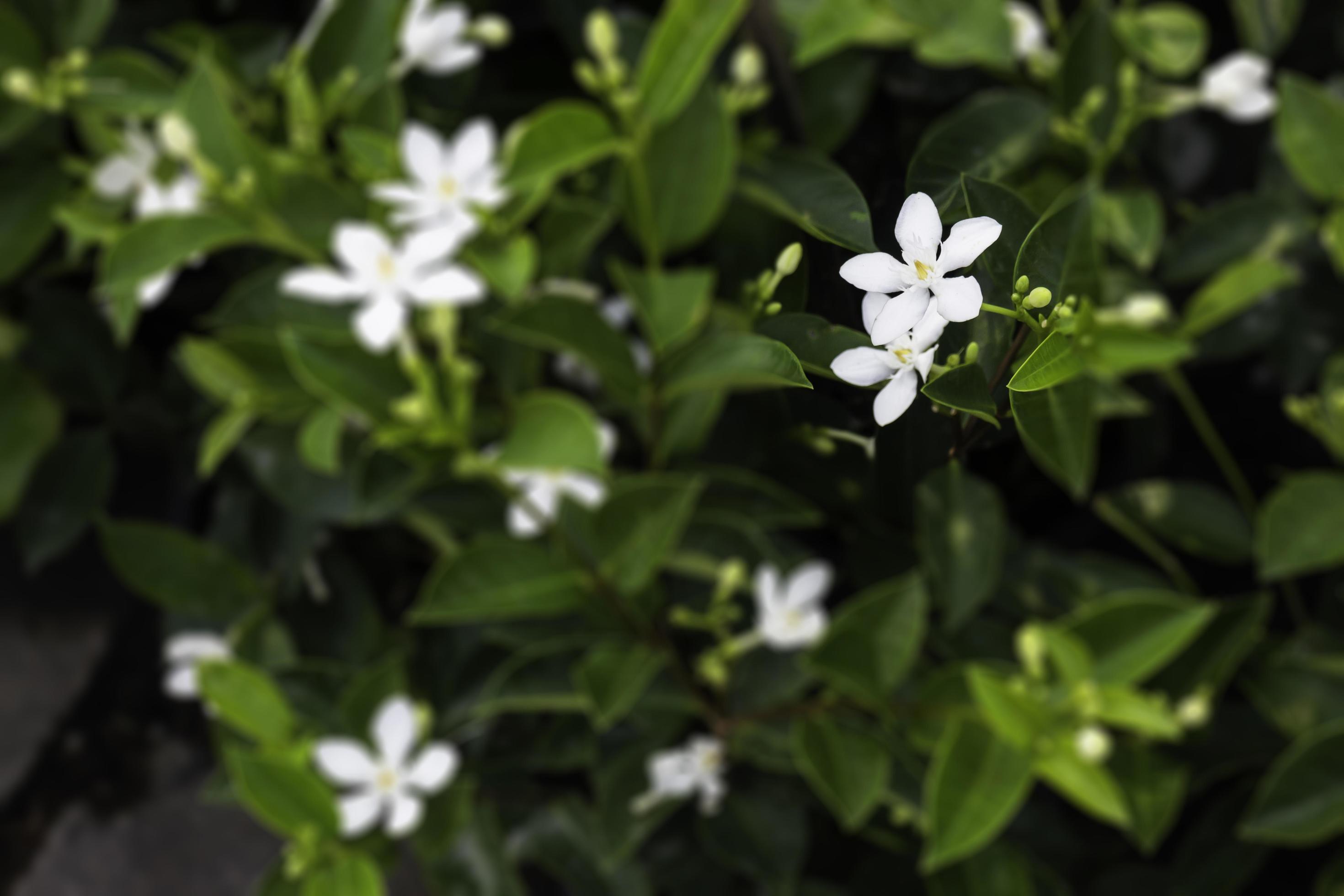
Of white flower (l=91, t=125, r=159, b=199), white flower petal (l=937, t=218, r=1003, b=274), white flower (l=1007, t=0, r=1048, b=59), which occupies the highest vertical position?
white flower petal (l=937, t=218, r=1003, b=274)

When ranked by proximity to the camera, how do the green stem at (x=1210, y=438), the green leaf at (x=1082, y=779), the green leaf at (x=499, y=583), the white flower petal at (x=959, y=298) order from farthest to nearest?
the green stem at (x=1210, y=438) → the green leaf at (x=499, y=583) → the green leaf at (x=1082, y=779) → the white flower petal at (x=959, y=298)

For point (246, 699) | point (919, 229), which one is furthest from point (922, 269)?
point (246, 699)

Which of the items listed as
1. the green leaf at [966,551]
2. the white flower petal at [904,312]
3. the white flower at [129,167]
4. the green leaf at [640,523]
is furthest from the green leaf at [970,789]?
the white flower at [129,167]

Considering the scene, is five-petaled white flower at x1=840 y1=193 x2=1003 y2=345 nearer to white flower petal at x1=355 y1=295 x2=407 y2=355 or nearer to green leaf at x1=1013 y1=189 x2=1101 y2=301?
green leaf at x1=1013 y1=189 x2=1101 y2=301

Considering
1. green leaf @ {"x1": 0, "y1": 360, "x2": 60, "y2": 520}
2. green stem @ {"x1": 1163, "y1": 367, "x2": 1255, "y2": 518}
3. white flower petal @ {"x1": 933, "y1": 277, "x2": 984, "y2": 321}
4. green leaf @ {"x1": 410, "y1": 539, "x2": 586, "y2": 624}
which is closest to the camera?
white flower petal @ {"x1": 933, "y1": 277, "x2": 984, "y2": 321}

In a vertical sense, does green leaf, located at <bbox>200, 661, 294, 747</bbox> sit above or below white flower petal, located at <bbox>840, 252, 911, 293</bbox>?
below

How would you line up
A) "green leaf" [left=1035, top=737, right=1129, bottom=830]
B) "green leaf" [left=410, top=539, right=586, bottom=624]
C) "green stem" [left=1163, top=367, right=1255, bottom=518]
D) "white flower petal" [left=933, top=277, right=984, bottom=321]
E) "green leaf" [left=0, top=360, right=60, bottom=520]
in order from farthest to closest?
"green leaf" [left=0, top=360, right=60, bottom=520], "green stem" [left=1163, top=367, right=1255, bottom=518], "green leaf" [left=410, top=539, right=586, bottom=624], "green leaf" [left=1035, top=737, right=1129, bottom=830], "white flower petal" [left=933, top=277, right=984, bottom=321]

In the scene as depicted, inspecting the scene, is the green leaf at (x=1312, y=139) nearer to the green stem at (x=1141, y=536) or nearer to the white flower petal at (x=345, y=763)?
the green stem at (x=1141, y=536)

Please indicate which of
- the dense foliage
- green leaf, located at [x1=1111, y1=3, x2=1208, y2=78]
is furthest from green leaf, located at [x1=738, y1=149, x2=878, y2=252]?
green leaf, located at [x1=1111, y1=3, x2=1208, y2=78]
